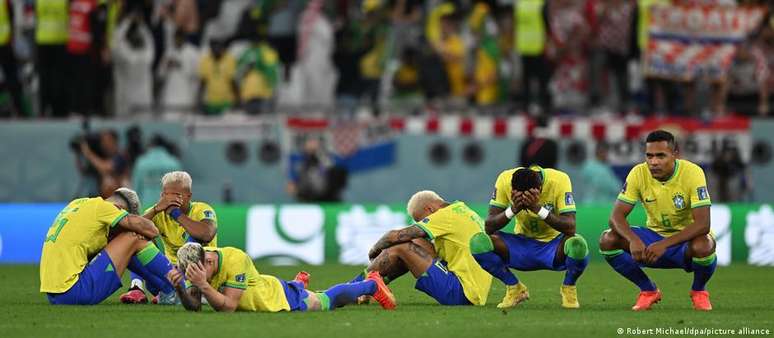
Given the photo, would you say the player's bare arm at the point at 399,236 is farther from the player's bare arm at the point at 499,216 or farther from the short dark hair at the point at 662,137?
the short dark hair at the point at 662,137

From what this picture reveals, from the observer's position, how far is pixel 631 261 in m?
15.3

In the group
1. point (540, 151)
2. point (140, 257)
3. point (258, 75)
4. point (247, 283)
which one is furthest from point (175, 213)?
point (258, 75)

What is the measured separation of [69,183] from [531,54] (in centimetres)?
672

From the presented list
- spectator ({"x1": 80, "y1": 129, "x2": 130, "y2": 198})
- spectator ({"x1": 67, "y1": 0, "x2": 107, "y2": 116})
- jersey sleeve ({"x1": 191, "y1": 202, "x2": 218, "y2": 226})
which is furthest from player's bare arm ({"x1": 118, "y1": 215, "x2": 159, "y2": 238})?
spectator ({"x1": 67, "y1": 0, "x2": 107, "y2": 116})

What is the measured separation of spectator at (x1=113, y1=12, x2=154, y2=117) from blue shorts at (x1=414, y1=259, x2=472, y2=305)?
11243 millimetres

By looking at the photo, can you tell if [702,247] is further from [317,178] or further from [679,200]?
[317,178]

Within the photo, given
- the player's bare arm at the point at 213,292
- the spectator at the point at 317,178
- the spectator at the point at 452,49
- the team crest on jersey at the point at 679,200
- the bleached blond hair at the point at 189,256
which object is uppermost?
the spectator at the point at 452,49

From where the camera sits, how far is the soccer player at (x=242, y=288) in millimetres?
14023

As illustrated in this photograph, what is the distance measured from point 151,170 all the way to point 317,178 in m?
2.30

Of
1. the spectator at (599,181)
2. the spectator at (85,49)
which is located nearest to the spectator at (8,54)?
the spectator at (85,49)

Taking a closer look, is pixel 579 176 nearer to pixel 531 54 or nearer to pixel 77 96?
pixel 531 54

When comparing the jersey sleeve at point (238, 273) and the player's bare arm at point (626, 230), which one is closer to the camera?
the jersey sleeve at point (238, 273)

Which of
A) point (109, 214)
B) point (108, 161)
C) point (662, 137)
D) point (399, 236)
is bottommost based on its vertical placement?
point (108, 161)

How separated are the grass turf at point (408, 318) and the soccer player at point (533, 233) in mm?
302
